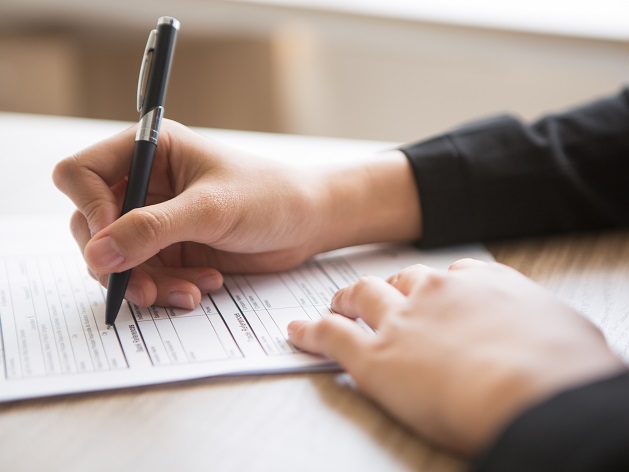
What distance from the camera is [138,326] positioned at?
1.90 feet

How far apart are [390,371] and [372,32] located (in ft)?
4.65

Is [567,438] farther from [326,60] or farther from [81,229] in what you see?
[326,60]

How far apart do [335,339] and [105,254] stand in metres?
0.19

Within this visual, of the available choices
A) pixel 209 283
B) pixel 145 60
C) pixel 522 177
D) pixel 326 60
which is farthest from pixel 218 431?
pixel 326 60

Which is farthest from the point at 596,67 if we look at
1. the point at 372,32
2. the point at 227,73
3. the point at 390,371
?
the point at 390,371

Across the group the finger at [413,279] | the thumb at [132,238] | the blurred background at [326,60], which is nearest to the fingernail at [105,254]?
the thumb at [132,238]

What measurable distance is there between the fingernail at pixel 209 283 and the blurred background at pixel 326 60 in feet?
4.05

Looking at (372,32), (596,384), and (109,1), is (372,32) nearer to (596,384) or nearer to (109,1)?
(109,1)

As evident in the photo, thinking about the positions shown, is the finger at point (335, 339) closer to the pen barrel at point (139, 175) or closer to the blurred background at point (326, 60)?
the pen barrel at point (139, 175)

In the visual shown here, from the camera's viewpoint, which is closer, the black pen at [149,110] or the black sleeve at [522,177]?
the black pen at [149,110]

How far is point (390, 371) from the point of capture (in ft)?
1.54

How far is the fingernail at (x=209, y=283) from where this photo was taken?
647mm

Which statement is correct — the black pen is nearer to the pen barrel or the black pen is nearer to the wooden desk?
the pen barrel

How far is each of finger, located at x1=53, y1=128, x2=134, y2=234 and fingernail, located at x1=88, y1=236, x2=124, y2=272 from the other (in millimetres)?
59
